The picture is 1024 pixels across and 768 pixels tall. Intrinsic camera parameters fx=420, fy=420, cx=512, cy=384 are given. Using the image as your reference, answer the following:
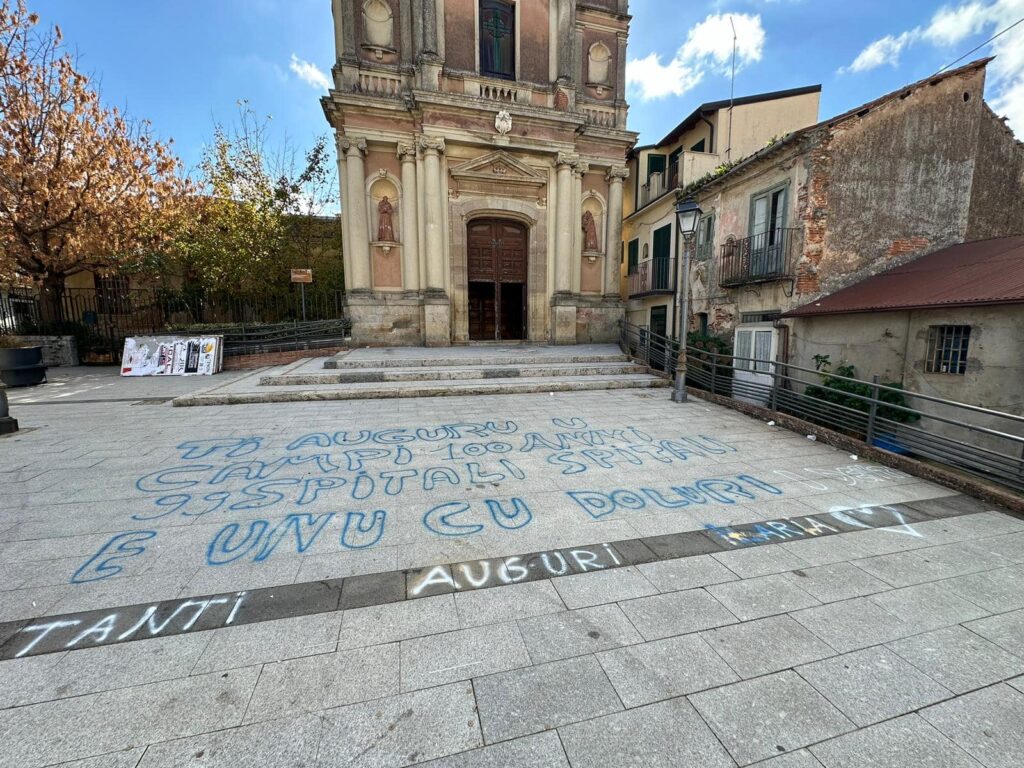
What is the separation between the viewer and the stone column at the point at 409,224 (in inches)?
545

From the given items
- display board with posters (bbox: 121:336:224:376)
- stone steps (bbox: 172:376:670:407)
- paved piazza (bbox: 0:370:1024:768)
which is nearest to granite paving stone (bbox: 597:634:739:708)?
paved piazza (bbox: 0:370:1024:768)

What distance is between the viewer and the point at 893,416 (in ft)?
27.2

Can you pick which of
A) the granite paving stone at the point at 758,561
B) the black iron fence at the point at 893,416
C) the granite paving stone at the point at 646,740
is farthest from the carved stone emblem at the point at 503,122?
the granite paving stone at the point at 646,740

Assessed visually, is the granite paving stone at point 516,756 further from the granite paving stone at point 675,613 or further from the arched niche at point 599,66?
the arched niche at point 599,66

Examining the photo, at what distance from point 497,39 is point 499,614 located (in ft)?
59.1

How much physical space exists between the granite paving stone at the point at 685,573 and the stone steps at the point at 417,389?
20.6 ft

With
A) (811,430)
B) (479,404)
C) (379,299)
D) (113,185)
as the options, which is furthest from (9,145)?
(811,430)

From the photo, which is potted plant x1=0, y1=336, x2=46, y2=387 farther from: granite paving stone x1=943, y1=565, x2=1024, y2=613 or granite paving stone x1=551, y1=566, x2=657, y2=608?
granite paving stone x1=943, y1=565, x2=1024, y2=613

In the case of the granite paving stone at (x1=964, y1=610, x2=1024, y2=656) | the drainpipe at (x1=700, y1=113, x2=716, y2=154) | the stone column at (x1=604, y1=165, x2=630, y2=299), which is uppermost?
the drainpipe at (x1=700, y1=113, x2=716, y2=154)

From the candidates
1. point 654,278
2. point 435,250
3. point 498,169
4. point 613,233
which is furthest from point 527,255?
point 654,278

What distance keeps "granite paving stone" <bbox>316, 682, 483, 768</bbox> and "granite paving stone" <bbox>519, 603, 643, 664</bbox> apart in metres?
0.47

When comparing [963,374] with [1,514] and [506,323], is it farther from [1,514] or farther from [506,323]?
[1,514]

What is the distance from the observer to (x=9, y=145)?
37.7 feet

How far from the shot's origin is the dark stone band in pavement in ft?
7.82
